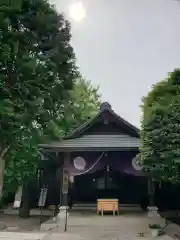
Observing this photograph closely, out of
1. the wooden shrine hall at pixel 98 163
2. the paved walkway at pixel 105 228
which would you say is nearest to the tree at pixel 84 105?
the wooden shrine hall at pixel 98 163

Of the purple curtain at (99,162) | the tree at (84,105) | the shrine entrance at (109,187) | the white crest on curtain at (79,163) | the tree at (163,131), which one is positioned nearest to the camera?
the tree at (163,131)

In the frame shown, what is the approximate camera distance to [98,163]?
16375 mm

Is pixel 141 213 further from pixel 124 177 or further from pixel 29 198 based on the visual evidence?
pixel 29 198

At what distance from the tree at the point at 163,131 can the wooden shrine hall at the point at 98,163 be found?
4.07 metres

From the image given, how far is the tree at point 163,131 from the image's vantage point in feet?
33.2

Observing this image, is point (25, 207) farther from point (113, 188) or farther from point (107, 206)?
point (107, 206)

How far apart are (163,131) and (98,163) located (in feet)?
21.3

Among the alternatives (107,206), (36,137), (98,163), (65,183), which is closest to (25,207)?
(65,183)

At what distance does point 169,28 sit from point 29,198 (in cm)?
1456

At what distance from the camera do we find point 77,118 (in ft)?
94.1

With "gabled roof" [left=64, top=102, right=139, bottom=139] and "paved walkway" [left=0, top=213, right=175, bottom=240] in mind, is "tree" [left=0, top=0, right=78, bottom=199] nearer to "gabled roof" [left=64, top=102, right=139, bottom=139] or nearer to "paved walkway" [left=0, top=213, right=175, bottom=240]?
"paved walkway" [left=0, top=213, right=175, bottom=240]

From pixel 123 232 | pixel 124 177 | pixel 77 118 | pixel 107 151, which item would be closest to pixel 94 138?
pixel 107 151

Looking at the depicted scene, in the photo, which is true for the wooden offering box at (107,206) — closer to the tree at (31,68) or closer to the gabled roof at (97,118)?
the gabled roof at (97,118)

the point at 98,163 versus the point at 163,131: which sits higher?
the point at 163,131
